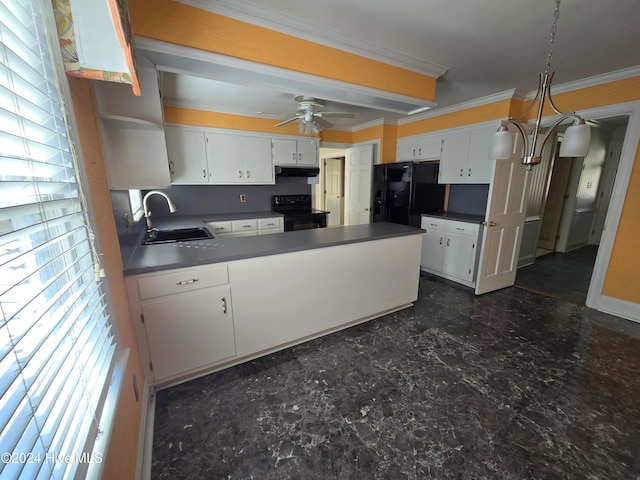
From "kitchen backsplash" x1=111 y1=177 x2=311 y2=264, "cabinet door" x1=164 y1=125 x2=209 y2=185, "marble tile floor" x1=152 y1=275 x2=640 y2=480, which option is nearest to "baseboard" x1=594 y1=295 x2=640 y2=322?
"marble tile floor" x1=152 y1=275 x2=640 y2=480

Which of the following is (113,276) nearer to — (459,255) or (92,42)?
(92,42)

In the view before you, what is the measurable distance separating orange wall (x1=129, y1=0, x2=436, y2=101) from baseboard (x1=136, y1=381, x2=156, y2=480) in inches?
83.5

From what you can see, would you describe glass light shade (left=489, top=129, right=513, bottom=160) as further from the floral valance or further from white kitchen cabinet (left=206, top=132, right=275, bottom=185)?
white kitchen cabinet (left=206, top=132, right=275, bottom=185)

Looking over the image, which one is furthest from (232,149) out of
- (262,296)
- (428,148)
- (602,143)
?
(602,143)

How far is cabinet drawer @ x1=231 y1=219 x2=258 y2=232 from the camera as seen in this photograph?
3.78 meters

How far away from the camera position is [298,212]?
14.8 ft

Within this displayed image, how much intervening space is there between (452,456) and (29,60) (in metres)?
2.29

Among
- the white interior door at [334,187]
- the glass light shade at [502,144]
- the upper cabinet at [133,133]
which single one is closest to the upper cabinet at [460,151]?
the glass light shade at [502,144]

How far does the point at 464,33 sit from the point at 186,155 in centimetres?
335

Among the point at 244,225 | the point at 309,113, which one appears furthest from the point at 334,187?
the point at 309,113

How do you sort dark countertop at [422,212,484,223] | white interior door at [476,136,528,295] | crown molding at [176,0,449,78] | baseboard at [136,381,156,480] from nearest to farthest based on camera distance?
1. baseboard at [136,381,156,480]
2. crown molding at [176,0,449,78]
3. white interior door at [476,136,528,295]
4. dark countertop at [422,212,484,223]

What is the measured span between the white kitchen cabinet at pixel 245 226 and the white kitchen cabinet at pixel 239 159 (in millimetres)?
614

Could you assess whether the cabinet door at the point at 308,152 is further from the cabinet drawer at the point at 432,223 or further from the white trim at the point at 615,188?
the white trim at the point at 615,188

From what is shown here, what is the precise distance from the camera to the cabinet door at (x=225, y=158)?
12.2 ft
